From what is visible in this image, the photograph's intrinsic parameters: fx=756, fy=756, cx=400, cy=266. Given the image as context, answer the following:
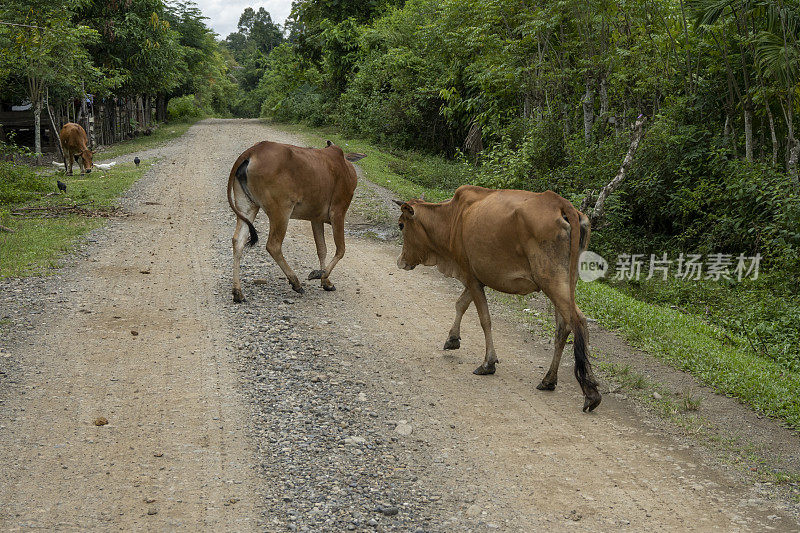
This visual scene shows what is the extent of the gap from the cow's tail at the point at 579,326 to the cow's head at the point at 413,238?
1854mm

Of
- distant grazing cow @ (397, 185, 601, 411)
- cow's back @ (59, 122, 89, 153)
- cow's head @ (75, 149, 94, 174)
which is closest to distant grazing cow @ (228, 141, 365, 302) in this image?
distant grazing cow @ (397, 185, 601, 411)

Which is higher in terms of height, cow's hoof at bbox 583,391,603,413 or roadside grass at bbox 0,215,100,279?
roadside grass at bbox 0,215,100,279

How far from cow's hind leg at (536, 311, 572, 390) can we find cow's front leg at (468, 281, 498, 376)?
508 mm

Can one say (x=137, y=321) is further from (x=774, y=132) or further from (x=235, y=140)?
(x=235, y=140)

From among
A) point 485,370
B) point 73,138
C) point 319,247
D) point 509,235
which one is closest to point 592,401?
point 485,370

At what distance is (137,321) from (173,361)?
1453 mm

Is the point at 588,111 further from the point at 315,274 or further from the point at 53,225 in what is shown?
the point at 53,225

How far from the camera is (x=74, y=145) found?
2081cm

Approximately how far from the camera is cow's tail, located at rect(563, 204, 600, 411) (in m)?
6.11

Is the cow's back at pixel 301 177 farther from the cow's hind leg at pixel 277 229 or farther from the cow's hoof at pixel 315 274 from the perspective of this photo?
the cow's hoof at pixel 315 274

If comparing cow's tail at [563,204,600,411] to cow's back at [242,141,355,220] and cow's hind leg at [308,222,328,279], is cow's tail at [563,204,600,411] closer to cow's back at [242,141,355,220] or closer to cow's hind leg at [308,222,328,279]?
cow's back at [242,141,355,220]

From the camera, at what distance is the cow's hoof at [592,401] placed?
6.19 meters

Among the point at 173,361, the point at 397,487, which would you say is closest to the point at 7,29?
the point at 173,361

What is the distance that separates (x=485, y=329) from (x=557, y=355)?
745 mm
